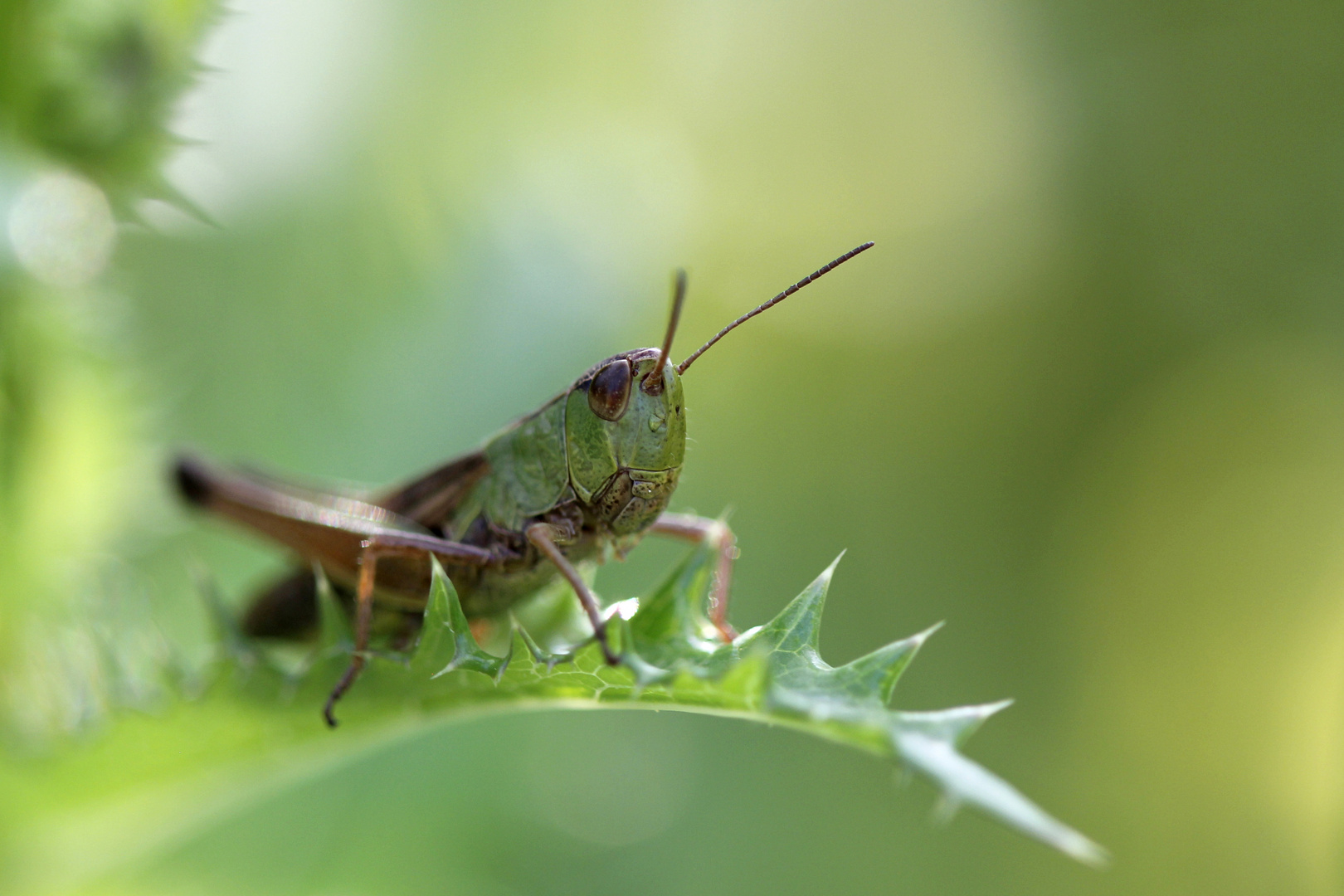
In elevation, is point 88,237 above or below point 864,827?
above

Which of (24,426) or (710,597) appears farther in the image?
(710,597)

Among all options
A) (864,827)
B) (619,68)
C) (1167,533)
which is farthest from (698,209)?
(1167,533)

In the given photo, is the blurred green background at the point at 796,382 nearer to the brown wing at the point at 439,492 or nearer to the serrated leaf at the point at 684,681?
the serrated leaf at the point at 684,681

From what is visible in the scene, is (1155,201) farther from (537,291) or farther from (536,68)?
(537,291)

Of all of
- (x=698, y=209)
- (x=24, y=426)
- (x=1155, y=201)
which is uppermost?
(x=1155, y=201)

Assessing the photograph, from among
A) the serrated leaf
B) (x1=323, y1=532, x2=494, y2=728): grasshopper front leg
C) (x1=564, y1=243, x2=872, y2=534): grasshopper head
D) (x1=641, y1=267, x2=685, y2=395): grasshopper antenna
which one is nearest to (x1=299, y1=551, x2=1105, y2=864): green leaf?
the serrated leaf

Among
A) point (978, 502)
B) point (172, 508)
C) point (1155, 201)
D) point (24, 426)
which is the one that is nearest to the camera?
point (24, 426)

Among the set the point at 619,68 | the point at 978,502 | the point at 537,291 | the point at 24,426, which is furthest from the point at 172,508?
the point at 978,502

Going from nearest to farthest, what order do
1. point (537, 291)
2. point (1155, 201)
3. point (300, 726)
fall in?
1. point (300, 726)
2. point (537, 291)
3. point (1155, 201)
